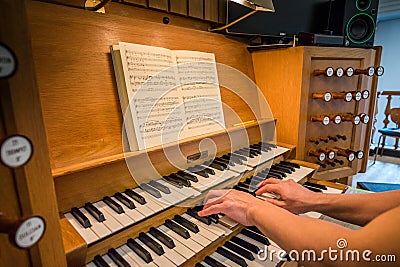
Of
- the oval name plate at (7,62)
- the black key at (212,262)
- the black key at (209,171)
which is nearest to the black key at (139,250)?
the black key at (212,262)

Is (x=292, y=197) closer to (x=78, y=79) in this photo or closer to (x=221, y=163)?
(x=221, y=163)

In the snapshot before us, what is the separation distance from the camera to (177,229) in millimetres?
806

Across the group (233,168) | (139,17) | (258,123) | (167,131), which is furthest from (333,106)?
(139,17)

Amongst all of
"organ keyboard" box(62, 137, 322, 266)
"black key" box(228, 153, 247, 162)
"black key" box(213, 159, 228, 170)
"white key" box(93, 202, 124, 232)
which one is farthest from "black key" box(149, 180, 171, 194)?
"black key" box(228, 153, 247, 162)

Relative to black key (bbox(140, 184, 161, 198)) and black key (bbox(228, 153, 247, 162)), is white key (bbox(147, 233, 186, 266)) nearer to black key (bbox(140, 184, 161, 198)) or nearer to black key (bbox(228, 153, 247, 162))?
black key (bbox(140, 184, 161, 198))

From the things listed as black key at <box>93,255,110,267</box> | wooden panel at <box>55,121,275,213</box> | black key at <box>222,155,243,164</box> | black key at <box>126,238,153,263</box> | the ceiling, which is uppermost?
the ceiling

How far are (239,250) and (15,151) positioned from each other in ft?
2.36

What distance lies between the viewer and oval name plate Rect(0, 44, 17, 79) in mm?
406

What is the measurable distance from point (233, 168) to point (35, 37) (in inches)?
34.8

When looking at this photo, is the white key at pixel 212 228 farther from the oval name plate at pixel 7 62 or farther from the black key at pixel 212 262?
the oval name plate at pixel 7 62

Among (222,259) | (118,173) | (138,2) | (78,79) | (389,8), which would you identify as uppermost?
(389,8)

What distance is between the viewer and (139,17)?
1.12 meters

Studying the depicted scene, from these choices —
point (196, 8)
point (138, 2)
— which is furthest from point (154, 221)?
point (196, 8)

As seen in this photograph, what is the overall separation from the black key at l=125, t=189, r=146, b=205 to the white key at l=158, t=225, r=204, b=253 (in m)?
0.11
